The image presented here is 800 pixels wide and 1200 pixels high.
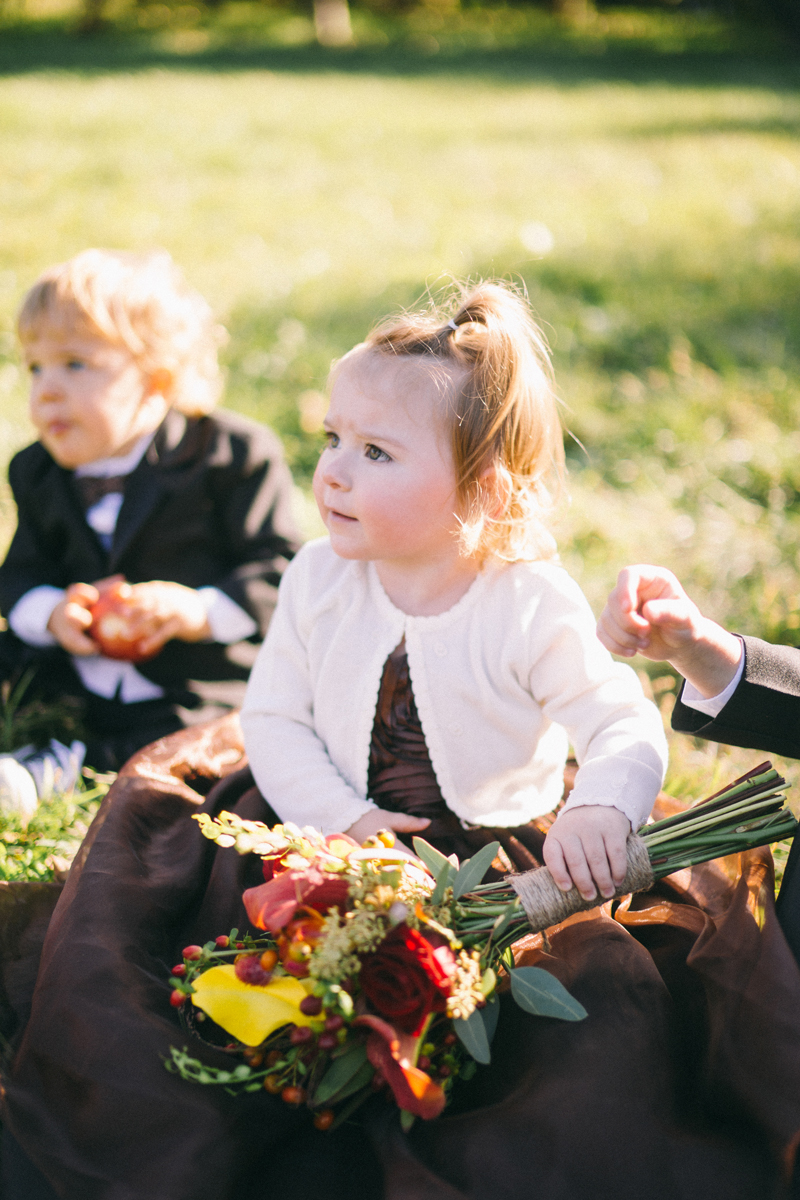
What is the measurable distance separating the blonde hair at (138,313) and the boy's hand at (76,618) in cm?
58

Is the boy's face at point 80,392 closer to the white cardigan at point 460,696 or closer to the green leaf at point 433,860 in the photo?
the white cardigan at point 460,696

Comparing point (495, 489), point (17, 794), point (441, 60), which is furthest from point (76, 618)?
point (441, 60)

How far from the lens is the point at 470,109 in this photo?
12.0 metres

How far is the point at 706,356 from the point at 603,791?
4.05 meters

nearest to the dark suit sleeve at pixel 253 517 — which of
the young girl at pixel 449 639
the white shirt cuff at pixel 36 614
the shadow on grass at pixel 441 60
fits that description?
the white shirt cuff at pixel 36 614

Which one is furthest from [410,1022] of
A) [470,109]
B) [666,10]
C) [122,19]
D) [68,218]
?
[666,10]

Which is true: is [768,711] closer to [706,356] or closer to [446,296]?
[446,296]

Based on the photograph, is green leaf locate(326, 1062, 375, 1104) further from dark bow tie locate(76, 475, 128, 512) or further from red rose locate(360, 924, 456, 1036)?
dark bow tie locate(76, 475, 128, 512)

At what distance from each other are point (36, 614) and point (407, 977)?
5.63 feet

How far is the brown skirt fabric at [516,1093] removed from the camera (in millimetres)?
1445

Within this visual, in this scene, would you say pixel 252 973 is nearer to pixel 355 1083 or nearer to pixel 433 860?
pixel 355 1083

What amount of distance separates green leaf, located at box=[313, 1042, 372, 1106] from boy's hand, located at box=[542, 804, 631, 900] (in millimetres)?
415

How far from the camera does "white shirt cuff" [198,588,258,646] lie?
2730 millimetres

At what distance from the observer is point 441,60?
16.0 m
